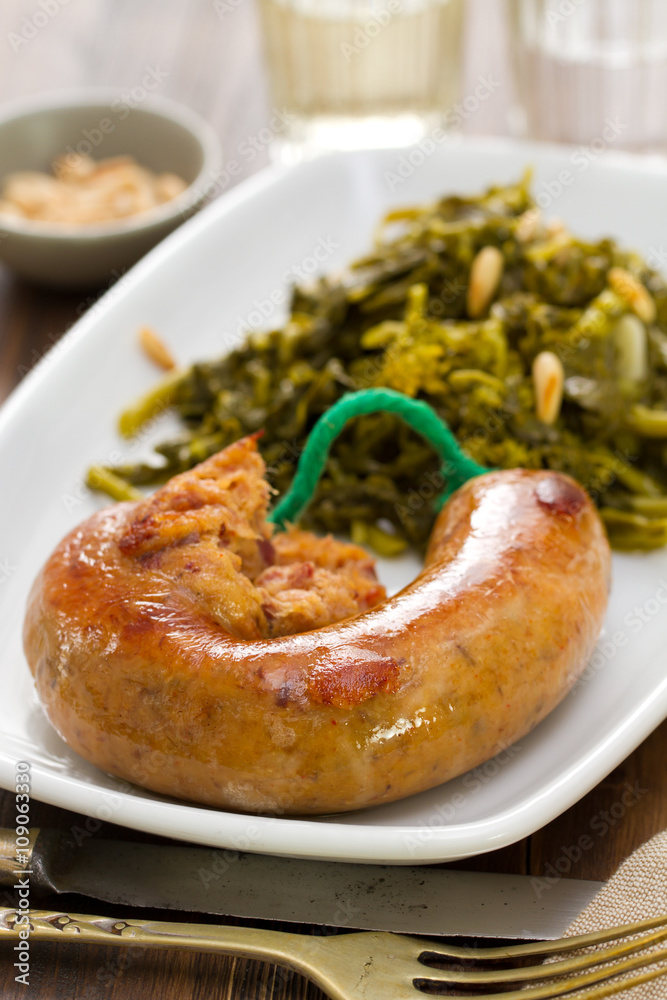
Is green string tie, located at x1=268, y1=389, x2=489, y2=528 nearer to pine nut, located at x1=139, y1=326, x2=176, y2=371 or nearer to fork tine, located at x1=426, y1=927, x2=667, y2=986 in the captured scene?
pine nut, located at x1=139, y1=326, x2=176, y2=371

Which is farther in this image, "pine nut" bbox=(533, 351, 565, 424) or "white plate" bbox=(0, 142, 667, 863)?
"pine nut" bbox=(533, 351, 565, 424)

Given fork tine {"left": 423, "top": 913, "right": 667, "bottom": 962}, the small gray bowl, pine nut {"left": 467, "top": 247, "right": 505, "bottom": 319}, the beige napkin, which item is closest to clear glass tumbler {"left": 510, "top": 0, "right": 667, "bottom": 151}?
the small gray bowl

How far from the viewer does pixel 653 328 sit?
4020mm

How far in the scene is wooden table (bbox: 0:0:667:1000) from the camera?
8.02ft

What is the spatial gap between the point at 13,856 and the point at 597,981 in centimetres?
138

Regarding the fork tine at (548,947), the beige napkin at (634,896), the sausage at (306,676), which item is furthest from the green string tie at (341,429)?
the fork tine at (548,947)

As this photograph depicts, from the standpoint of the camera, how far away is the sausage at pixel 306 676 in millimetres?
2396

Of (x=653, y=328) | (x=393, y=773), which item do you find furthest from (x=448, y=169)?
(x=393, y=773)

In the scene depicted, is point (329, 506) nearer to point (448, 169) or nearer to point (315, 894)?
point (315, 894)

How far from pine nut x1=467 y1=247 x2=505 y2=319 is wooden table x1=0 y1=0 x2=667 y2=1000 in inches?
70.0

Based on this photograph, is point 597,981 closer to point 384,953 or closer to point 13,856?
point 384,953

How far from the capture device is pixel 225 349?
14.5 ft

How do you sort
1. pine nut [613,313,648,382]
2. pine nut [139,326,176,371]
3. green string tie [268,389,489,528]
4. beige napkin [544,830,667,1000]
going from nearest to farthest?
beige napkin [544,830,667,1000] → green string tie [268,389,489,528] → pine nut [613,313,648,382] → pine nut [139,326,176,371]

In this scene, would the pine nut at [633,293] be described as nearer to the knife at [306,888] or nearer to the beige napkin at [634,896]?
the beige napkin at [634,896]
